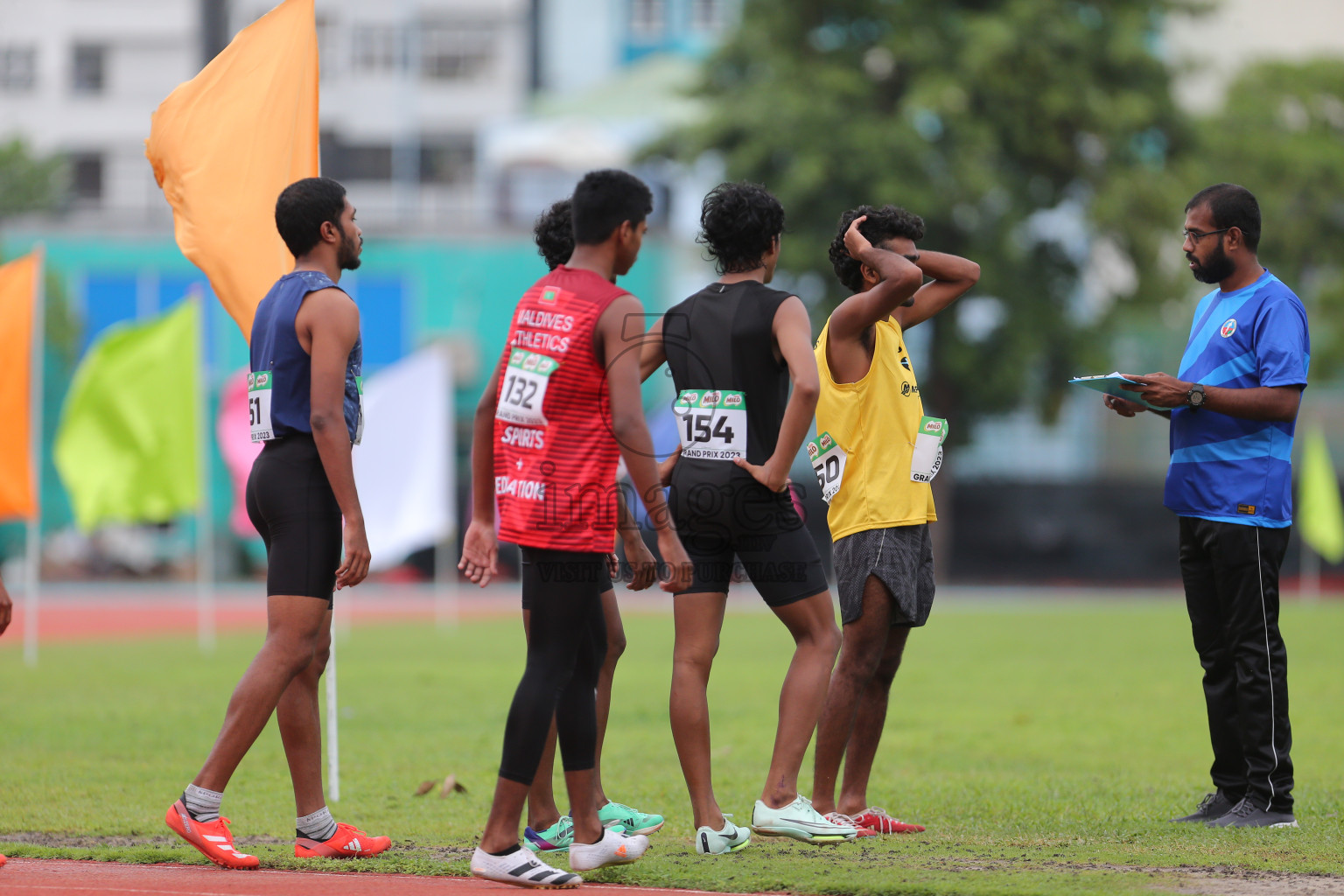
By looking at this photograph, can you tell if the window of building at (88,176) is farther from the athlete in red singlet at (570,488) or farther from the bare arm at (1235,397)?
the bare arm at (1235,397)

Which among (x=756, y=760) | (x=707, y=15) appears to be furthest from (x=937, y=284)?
(x=707, y=15)

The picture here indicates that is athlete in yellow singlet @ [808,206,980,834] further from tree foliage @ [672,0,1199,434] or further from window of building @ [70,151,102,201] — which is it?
Answer: window of building @ [70,151,102,201]

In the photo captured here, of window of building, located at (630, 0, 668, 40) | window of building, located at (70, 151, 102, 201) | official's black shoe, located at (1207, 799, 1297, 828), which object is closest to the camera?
official's black shoe, located at (1207, 799, 1297, 828)

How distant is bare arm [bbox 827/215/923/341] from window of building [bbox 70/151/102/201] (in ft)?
140

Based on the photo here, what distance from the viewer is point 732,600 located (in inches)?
1148

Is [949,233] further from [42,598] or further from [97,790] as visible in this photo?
[97,790]

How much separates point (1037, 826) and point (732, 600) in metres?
23.0

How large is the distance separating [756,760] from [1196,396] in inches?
137

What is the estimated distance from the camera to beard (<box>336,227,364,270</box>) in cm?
577

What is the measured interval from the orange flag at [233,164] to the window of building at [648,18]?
44.7m

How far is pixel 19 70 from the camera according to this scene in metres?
45.1

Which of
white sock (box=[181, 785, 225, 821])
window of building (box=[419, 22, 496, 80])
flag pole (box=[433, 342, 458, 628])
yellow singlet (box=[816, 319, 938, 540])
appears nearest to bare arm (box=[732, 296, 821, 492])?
yellow singlet (box=[816, 319, 938, 540])

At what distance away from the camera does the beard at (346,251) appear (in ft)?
18.9

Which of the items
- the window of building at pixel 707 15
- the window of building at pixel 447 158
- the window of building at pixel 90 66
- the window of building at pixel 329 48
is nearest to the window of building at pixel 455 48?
the window of building at pixel 447 158
